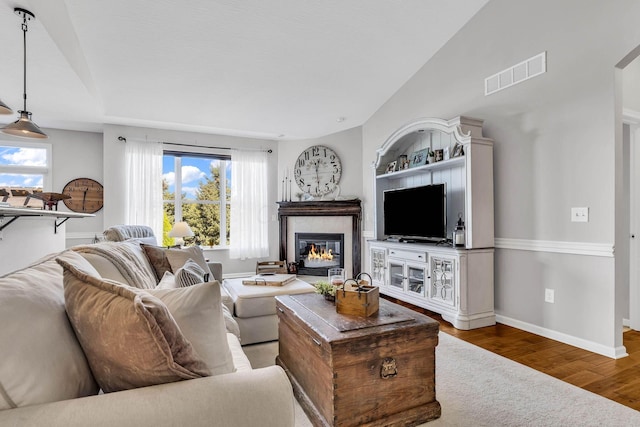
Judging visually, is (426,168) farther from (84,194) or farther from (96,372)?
(84,194)

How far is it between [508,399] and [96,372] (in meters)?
2.07

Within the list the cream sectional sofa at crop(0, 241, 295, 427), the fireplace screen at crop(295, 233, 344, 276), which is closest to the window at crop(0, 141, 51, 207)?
the fireplace screen at crop(295, 233, 344, 276)

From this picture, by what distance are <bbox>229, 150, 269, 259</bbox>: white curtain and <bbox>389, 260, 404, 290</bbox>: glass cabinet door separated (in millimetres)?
2523

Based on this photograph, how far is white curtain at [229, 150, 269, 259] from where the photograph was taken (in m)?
5.85

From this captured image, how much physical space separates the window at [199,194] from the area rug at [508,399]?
12.2 ft

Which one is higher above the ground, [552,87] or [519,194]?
[552,87]

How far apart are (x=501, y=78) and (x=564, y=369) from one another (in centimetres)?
267

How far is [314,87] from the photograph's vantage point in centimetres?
447

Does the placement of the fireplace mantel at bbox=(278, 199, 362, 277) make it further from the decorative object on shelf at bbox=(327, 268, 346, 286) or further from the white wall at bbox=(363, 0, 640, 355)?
the decorative object on shelf at bbox=(327, 268, 346, 286)

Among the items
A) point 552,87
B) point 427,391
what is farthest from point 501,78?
point 427,391

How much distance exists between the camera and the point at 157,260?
2609 mm

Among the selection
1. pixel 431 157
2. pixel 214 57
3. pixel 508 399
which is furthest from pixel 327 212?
pixel 508 399

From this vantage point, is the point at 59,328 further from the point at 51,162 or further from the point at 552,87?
the point at 51,162

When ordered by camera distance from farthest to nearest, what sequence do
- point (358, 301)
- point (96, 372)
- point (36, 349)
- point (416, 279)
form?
1. point (416, 279)
2. point (358, 301)
3. point (96, 372)
4. point (36, 349)
